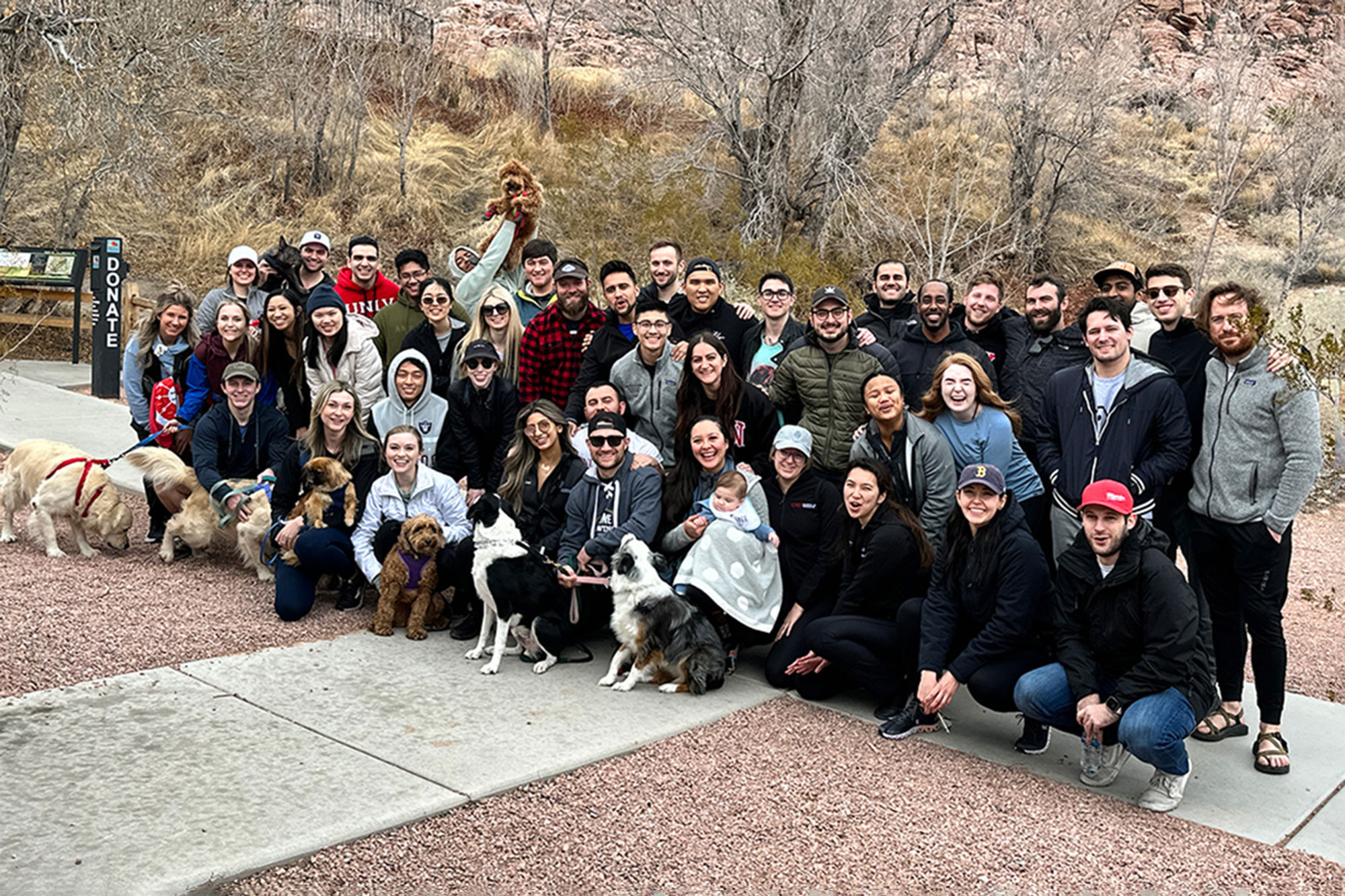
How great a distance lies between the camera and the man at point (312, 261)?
830cm

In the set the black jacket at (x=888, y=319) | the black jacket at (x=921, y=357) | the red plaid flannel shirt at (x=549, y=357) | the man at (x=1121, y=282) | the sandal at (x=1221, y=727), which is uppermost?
the man at (x=1121, y=282)

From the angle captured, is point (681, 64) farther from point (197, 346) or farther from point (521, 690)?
point (521, 690)

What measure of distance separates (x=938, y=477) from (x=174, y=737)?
3696mm

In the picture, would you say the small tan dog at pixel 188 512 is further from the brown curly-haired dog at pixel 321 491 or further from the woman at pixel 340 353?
the woman at pixel 340 353

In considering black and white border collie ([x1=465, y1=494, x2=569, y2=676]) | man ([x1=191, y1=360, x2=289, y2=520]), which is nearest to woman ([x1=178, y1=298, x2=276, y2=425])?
man ([x1=191, y1=360, x2=289, y2=520])

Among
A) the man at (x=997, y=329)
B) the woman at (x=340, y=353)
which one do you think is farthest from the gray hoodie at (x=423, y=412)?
the man at (x=997, y=329)

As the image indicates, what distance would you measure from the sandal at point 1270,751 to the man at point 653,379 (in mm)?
3343

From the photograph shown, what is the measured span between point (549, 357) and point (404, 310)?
132 centimetres

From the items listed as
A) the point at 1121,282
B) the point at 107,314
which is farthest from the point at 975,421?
the point at 107,314

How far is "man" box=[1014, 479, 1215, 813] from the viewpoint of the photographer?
4.70m

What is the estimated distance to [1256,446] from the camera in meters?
5.28

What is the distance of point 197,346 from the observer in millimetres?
7691

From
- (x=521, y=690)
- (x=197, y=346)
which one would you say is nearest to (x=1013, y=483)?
(x=521, y=690)

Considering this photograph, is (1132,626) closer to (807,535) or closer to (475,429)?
(807,535)
